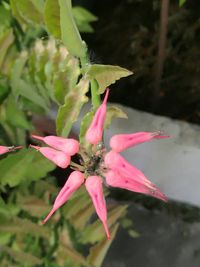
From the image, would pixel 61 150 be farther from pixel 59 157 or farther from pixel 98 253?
pixel 98 253

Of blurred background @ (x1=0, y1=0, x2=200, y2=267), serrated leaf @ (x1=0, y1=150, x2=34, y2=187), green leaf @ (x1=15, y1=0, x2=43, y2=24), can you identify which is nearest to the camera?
green leaf @ (x1=15, y1=0, x2=43, y2=24)

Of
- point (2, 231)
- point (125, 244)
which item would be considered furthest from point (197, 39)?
point (2, 231)

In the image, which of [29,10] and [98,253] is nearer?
[29,10]

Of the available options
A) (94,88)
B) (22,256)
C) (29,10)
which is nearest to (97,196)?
(94,88)

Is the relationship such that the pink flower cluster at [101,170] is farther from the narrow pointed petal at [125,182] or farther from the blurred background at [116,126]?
the blurred background at [116,126]

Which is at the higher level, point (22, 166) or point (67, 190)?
point (67, 190)

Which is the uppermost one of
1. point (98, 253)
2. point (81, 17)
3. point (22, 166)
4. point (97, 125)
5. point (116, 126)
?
point (97, 125)

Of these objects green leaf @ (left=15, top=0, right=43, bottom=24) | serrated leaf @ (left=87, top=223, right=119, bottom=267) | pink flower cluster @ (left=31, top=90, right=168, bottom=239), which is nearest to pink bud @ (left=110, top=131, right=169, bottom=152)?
pink flower cluster @ (left=31, top=90, right=168, bottom=239)

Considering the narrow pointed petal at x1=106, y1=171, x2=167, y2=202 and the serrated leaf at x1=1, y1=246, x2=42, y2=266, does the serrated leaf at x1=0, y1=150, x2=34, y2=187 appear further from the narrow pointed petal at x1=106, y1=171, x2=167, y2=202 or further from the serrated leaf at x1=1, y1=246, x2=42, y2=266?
the narrow pointed petal at x1=106, y1=171, x2=167, y2=202
